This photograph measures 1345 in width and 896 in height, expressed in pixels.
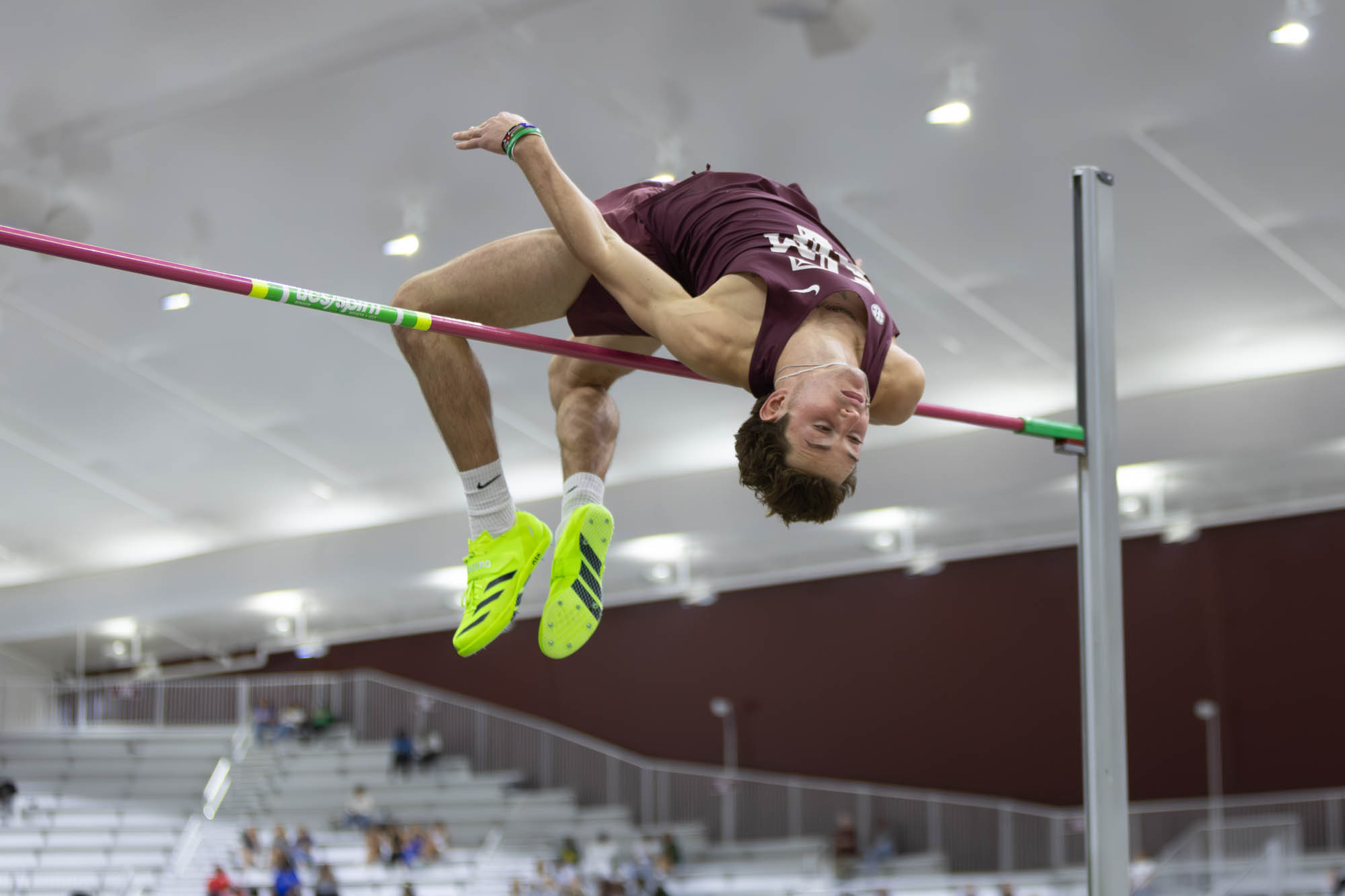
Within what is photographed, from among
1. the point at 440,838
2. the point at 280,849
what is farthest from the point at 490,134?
the point at 440,838

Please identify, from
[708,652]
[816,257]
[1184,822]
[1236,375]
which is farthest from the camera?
[708,652]

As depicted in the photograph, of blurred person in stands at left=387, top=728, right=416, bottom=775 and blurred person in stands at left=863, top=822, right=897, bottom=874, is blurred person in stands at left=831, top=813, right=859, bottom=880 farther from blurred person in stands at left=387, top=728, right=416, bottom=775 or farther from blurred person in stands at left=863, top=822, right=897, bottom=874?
blurred person in stands at left=387, top=728, right=416, bottom=775

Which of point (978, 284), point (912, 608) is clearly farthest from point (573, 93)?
point (912, 608)

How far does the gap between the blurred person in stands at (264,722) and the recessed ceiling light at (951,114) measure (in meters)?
10.7

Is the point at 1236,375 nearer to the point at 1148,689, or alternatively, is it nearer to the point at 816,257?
the point at 1148,689

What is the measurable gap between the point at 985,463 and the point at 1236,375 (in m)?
1.74

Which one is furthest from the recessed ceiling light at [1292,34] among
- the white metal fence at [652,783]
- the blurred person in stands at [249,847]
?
the blurred person in stands at [249,847]

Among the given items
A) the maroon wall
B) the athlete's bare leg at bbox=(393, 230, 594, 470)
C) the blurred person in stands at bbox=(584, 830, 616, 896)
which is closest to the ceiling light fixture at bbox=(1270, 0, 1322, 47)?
the athlete's bare leg at bbox=(393, 230, 594, 470)

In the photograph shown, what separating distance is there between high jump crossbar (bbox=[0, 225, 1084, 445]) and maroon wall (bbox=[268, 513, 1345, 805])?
9.59 metres

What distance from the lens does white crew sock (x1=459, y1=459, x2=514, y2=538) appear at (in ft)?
9.47

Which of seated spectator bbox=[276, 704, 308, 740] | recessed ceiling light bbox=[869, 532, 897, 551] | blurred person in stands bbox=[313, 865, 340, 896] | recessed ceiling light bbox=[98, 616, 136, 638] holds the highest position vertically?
recessed ceiling light bbox=[869, 532, 897, 551]

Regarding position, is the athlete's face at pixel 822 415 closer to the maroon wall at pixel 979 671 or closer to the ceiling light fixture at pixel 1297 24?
the ceiling light fixture at pixel 1297 24

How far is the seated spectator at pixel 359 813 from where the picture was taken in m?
13.5

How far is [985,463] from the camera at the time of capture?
10.2 metres
